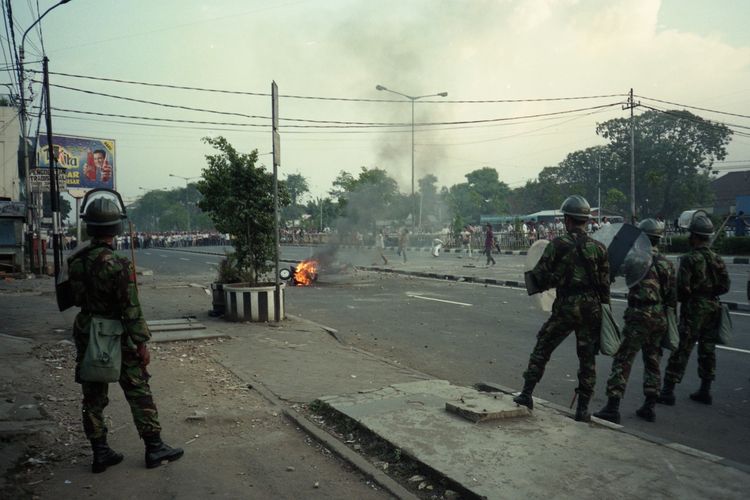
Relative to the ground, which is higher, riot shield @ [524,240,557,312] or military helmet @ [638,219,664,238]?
military helmet @ [638,219,664,238]

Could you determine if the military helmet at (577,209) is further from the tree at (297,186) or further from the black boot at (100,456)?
the tree at (297,186)

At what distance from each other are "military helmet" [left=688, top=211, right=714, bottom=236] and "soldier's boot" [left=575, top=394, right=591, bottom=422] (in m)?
2.16

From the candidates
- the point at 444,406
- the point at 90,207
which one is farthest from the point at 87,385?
the point at 444,406

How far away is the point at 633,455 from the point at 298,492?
2.19 m

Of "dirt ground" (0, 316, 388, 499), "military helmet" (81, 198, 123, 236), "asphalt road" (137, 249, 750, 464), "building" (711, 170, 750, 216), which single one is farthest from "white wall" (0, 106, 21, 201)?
"building" (711, 170, 750, 216)

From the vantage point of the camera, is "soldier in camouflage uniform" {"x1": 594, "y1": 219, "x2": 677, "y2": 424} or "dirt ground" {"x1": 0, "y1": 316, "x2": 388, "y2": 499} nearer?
"dirt ground" {"x1": 0, "y1": 316, "x2": 388, "y2": 499}

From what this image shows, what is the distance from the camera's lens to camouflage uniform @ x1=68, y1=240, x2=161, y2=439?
3537 millimetres

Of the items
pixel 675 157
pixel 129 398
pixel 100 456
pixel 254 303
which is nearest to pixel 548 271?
pixel 129 398

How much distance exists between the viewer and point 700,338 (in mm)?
5172

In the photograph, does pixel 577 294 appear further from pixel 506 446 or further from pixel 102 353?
pixel 102 353

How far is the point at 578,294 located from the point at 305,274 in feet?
42.5

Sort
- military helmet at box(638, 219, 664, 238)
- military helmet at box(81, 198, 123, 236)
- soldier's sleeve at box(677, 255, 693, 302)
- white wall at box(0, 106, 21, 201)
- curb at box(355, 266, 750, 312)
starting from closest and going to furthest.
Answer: military helmet at box(81, 198, 123, 236) < military helmet at box(638, 219, 664, 238) < soldier's sleeve at box(677, 255, 693, 302) < curb at box(355, 266, 750, 312) < white wall at box(0, 106, 21, 201)

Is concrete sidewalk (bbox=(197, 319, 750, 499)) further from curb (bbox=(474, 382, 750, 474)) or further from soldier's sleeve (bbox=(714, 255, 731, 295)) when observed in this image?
soldier's sleeve (bbox=(714, 255, 731, 295))

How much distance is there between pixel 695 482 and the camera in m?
3.21
